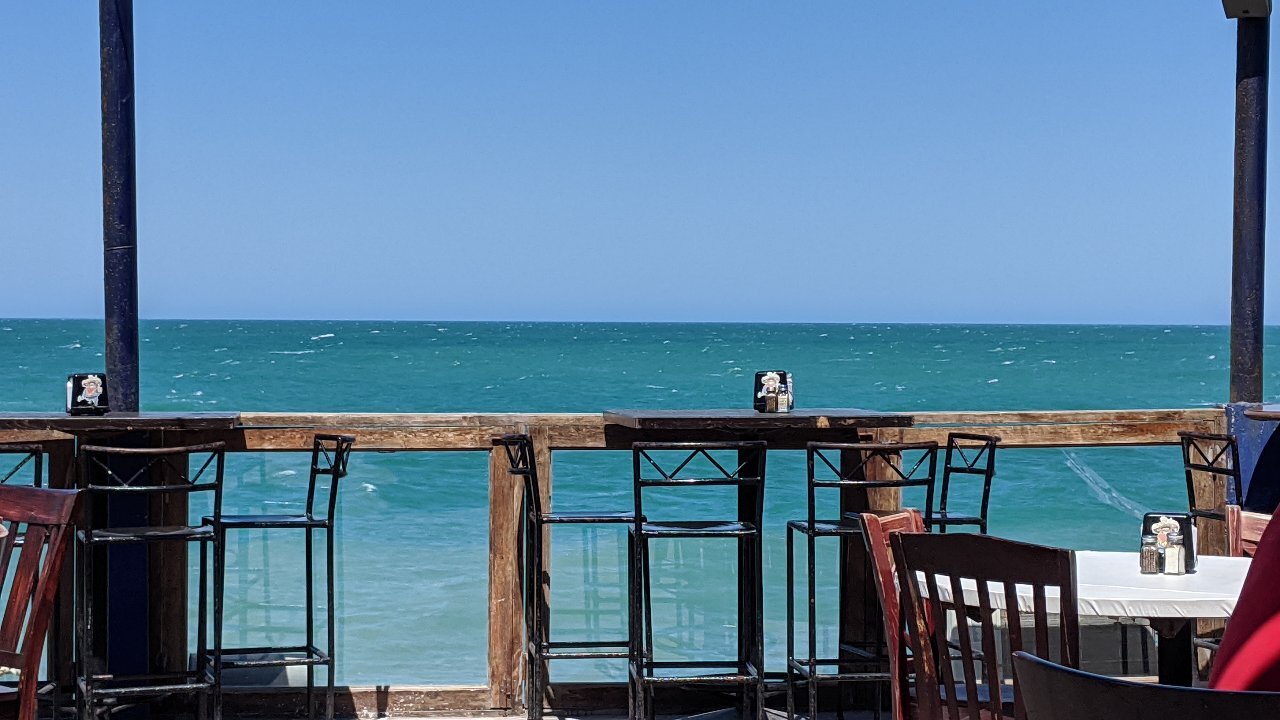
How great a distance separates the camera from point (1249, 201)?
5246 millimetres

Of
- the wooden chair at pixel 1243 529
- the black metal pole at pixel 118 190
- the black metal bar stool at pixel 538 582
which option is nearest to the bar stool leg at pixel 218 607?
the black metal pole at pixel 118 190

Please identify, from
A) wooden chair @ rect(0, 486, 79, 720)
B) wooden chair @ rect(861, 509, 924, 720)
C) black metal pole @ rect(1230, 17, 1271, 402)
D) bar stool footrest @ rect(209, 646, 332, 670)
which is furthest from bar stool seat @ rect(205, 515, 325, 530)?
black metal pole @ rect(1230, 17, 1271, 402)

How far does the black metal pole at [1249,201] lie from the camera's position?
5.21 m

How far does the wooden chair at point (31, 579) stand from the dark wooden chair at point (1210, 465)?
145 inches

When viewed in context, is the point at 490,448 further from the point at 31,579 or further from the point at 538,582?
the point at 31,579

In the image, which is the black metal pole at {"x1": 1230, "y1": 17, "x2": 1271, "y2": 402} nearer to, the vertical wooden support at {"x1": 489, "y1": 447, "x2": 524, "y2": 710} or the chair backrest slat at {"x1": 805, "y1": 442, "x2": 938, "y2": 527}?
the chair backrest slat at {"x1": 805, "y1": 442, "x2": 938, "y2": 527}

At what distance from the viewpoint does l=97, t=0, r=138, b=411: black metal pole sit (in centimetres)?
451

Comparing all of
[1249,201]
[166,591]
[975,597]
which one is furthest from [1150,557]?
[166,591]

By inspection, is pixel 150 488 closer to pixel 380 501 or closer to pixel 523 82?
pixel 380 501

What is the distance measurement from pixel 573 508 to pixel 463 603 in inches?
20.5

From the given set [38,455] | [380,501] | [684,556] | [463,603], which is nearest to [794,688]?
[684,556]

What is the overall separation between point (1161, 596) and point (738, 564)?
2159 millimetres

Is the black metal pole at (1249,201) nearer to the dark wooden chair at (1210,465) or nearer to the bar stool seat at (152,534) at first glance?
the dark wooden chair at (1210,465)

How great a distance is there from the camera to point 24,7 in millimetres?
35219
